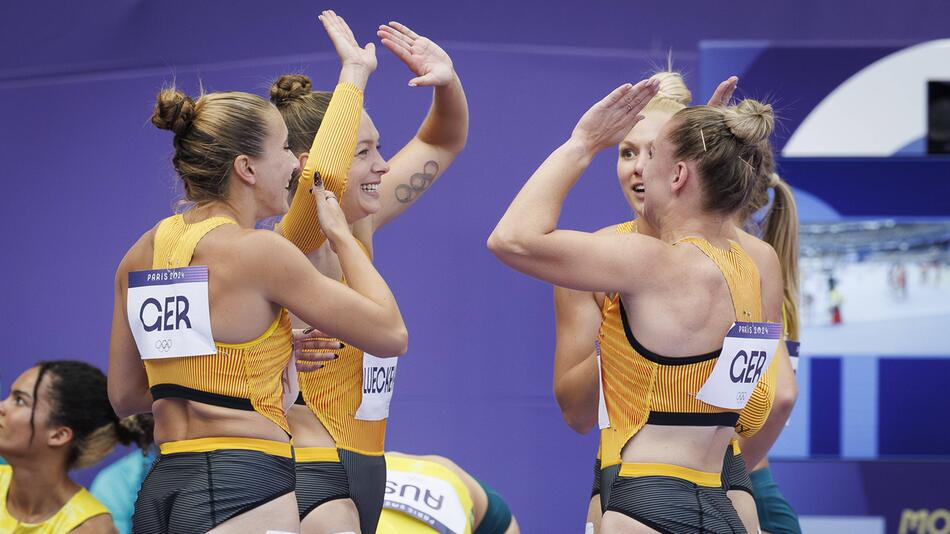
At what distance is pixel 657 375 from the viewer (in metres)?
2.13

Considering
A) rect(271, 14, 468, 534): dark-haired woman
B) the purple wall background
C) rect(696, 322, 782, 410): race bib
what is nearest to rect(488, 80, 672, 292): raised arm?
rect(696, 322, 782, 410): race bib

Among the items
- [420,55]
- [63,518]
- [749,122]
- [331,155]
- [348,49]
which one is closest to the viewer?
[749,122]

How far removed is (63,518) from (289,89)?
5.14 feet

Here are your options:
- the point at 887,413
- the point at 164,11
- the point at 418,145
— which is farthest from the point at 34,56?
the point at 887,413

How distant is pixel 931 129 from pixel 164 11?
121 inches

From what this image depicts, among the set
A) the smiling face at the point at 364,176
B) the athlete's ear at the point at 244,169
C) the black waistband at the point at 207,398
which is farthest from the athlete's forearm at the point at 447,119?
the black waistband at the point at 207,398

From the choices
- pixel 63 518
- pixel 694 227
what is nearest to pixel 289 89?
pixel 694 227

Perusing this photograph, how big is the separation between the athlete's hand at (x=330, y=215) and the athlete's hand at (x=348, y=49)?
1.05ft

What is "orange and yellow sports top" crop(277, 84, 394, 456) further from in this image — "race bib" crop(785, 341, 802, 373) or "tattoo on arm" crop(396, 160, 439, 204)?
"race bib" crop(785, 341, 802, 373)

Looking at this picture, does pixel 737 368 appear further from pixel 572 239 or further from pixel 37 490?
pixel 37 490

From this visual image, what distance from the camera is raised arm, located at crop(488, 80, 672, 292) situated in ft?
6.91

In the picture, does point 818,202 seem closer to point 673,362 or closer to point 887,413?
point 887,413

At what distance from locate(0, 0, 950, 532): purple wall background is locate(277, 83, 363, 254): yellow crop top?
216 cm

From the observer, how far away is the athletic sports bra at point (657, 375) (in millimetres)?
2129
